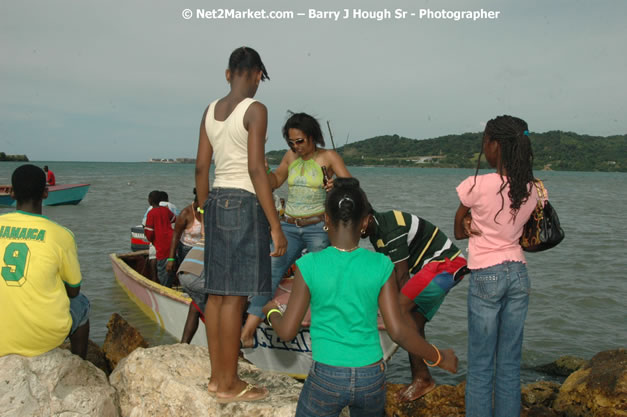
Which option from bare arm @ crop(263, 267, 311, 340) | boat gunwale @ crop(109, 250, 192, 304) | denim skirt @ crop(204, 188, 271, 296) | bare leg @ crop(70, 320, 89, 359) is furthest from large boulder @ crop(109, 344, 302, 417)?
boat gunwale @ crop(109, 250, 192, 304)

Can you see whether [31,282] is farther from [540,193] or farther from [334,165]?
[540,193]

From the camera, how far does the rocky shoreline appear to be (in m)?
3.43

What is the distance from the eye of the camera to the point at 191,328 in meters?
5.54

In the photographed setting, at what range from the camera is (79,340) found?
3.99 meters

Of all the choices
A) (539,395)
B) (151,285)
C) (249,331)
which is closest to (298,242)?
(249,331)

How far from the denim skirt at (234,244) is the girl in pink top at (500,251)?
1.43 m

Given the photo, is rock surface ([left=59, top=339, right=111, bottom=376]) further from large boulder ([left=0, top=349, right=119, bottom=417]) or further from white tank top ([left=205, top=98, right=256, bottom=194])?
white tank top ([left=205, top=98, right=256, bottom=194])

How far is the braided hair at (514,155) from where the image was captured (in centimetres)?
332

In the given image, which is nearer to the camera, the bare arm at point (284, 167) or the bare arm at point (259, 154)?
the bare arm at point (259, 154)

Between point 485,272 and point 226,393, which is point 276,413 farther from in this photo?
point 485,272

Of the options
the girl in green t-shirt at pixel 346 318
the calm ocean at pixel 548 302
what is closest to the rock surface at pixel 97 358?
the calm ocean at pixel 548 302

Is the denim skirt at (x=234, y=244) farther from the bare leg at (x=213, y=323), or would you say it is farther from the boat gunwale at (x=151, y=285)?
the boat gunwale at (x=151, y=285)

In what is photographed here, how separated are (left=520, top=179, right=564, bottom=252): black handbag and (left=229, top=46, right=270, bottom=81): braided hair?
6.81 feet

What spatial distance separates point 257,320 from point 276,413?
1.43m
